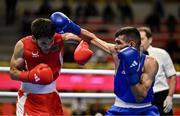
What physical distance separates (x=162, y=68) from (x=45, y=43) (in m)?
1.48

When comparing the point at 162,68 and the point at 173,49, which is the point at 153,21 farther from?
the point at 162,68

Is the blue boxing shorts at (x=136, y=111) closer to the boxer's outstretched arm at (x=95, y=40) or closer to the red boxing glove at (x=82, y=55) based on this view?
the red boxing glove at (x=82, y=55)

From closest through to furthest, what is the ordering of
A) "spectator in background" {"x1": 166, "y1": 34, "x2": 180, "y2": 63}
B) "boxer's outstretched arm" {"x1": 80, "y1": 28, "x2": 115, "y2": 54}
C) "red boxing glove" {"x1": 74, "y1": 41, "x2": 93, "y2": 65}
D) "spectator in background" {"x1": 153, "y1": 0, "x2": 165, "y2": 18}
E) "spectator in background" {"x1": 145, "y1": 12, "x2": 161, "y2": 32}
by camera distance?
"red boxing glove" {"x1": 74, "y1": 41, "x2": 93, "y2": 65} → "boxer's outstretched arm" {"x1": 80, "y1": 28, "x2": 115, "y2": 54} → "spectator in background" {"x1": 166, "y1": 34, "x2": 180, "y2": 63} → "spectator in background" {"x1": 145, "y1": 12, "x2": 161, "y2": 32} → "spectator in background" {"x1": 153, "y1": 0, "x2": 165, "y2": 18}

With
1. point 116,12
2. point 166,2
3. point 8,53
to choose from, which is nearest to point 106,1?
point 116,12

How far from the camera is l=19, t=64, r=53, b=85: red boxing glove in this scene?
301 cm

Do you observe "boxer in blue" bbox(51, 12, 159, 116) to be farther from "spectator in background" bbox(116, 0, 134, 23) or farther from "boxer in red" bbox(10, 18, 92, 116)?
"spectator in background" bbox(116, 0, 134, 23)

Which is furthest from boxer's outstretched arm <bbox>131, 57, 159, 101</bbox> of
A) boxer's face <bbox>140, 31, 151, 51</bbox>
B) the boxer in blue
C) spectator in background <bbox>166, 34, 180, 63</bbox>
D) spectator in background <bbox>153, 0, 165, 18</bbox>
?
spectator in background <bbox>153, 0, 165, 18</bbox>

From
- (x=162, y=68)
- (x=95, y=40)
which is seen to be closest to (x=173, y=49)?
(x=162, y=68)

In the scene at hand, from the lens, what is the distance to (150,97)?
312cm

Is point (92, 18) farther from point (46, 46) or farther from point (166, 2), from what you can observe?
point (46, 46)

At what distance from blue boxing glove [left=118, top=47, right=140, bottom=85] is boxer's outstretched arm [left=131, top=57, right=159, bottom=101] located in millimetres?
63

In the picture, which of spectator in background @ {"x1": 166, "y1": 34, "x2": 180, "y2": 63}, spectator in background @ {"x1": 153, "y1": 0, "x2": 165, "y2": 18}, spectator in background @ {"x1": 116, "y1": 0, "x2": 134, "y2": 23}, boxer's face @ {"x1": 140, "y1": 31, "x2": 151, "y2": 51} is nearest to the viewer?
boxer's face @ {"x1": 140, "y1": 31, "x2": 151, "y2": 51}

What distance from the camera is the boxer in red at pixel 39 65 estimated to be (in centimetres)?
306

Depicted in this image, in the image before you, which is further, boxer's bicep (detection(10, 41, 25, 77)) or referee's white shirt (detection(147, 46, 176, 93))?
referee's white shirt (detection(147, 46, 176, 93))
